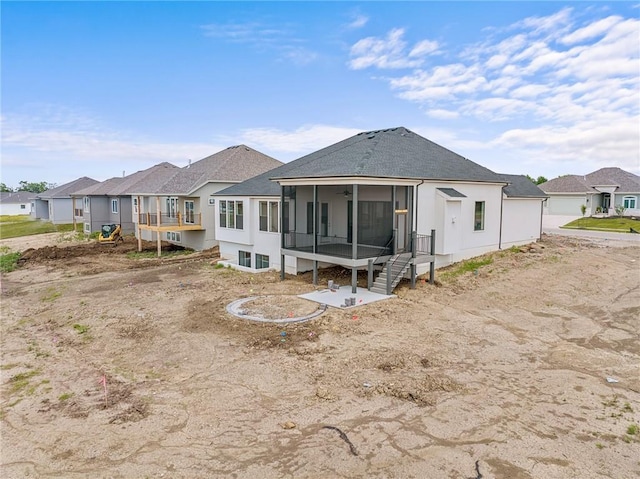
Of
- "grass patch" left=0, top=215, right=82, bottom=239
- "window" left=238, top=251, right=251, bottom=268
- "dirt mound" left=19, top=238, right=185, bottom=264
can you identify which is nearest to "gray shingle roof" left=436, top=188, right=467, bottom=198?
"window" left=238, top=251, right=251, bottom=268

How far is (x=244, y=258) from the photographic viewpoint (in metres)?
22.9

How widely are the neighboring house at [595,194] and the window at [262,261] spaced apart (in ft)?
127

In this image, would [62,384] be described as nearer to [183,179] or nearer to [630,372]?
[630,372]

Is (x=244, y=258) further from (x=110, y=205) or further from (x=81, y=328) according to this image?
(x=110, y=205)

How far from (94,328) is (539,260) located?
1882cm

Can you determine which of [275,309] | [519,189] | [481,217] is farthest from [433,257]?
[519,189]

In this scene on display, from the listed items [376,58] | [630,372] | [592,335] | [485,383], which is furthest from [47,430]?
[376,58]

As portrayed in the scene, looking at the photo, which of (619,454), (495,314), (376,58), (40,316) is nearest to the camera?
(619,454)

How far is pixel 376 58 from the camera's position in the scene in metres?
23.6

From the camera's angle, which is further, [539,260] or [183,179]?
[183,179]

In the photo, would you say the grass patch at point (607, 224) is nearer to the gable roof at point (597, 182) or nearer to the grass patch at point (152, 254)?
the gable roof at point (597, 182)

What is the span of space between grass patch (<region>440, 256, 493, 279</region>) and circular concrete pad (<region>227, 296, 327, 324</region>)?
6627mm

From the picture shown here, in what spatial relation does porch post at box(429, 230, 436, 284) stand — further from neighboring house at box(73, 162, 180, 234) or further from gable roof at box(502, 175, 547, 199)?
neighboring house at box(73, 162, 180, 234)

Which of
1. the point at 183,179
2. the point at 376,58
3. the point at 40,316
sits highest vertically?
the point at 376,58
